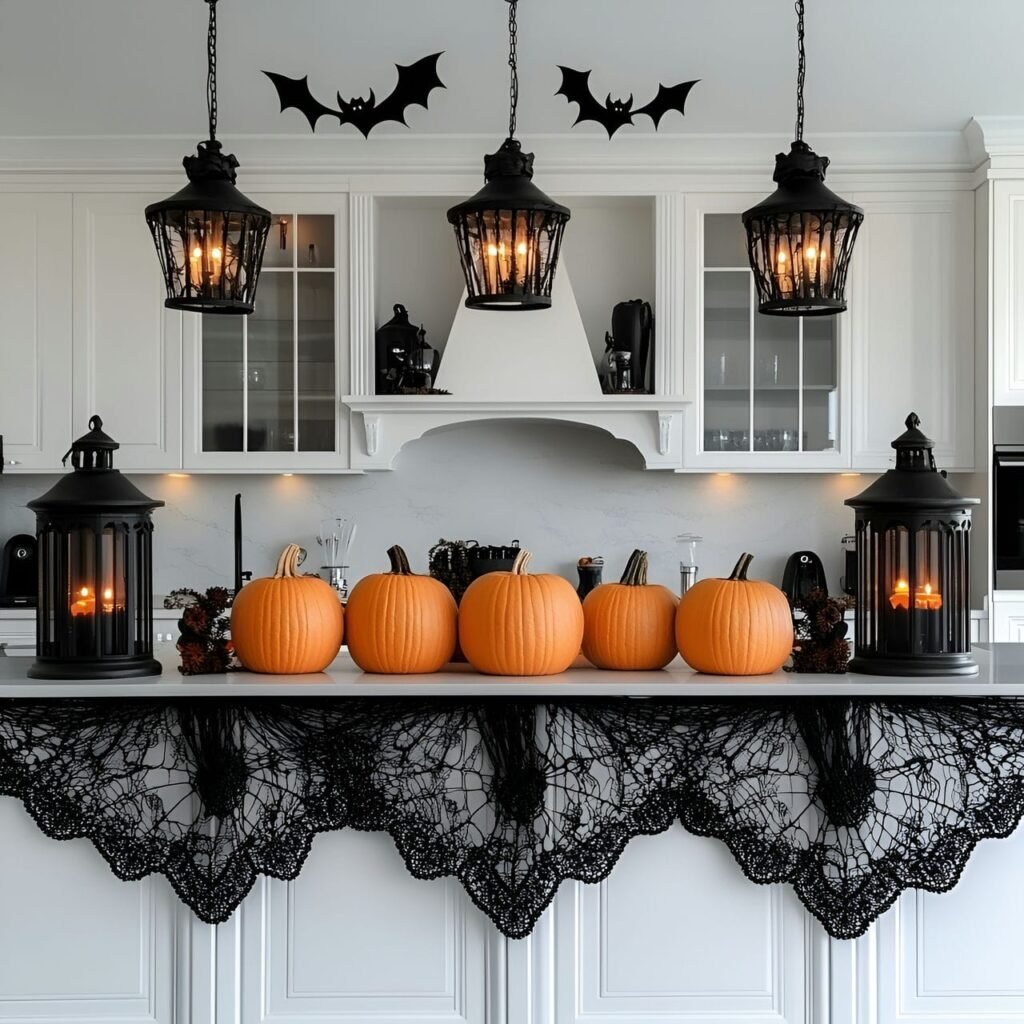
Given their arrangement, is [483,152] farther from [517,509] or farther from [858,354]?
[858,354]

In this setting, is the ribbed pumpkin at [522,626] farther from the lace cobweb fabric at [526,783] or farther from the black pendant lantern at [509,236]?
the black pendant lantern at [509,236]

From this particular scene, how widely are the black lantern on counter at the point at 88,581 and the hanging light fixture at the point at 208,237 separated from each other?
33 centimetres

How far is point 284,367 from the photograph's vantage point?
14.6ft

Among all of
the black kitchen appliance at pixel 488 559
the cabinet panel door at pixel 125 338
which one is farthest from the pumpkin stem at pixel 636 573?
the cabinet panel door at pixel 125 338

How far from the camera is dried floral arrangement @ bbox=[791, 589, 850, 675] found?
206 centimetres

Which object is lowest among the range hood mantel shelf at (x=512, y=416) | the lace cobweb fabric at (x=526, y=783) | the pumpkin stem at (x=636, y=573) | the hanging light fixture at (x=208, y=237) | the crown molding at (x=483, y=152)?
the lace cobweb fabric at (x=526, y=783)

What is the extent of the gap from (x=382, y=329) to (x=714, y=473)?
137 cm

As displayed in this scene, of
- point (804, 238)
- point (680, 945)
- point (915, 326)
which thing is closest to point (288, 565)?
point (680, 945)

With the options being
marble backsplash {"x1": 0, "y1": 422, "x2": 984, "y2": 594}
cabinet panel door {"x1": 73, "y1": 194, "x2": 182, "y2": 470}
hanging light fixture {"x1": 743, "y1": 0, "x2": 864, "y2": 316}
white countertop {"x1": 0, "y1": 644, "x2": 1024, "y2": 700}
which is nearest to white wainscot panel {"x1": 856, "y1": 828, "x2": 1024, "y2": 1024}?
white countertop {"x1": 0, "y1": 644, "x2": 1024, "y2": 700}

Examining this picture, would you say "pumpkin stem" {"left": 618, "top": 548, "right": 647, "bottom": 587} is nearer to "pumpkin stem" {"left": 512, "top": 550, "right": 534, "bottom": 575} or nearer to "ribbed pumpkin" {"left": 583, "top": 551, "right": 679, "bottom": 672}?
"ribbed pumpkin" {"left": 583, "top": 551, "right": 679, "bottom": 672}

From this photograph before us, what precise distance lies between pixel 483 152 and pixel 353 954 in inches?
123

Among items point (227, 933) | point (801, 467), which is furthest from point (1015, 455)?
point (227, 933)

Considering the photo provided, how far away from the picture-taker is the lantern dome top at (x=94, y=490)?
1.96 m

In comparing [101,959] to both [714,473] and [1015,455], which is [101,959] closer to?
[714,473]
